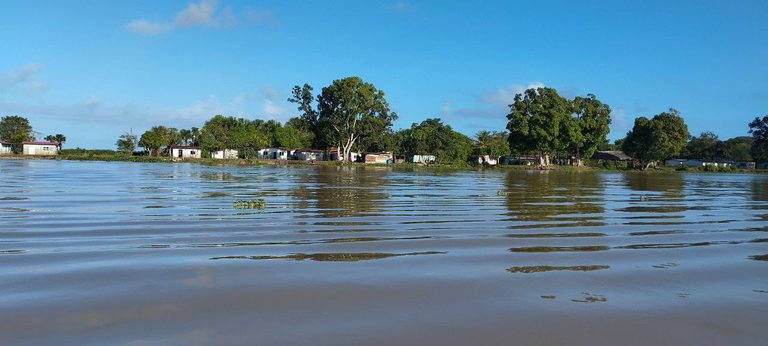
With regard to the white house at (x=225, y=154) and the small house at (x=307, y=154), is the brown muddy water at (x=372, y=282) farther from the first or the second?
the small house at (x=307, y=154)

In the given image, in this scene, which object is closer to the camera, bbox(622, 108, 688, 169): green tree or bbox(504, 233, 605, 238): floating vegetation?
bbox(504, 233, 605, 238): floating vegetation

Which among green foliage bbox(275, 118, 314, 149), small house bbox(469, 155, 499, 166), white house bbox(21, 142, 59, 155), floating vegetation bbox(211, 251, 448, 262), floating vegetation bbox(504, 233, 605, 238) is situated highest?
green foliage bbox(275, 118, 314, 149)

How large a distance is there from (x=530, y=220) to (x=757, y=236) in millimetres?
4043

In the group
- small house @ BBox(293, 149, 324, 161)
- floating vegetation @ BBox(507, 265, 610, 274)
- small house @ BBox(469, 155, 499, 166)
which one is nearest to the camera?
floating vegetation @ BBox(507, 265, 610, 274)

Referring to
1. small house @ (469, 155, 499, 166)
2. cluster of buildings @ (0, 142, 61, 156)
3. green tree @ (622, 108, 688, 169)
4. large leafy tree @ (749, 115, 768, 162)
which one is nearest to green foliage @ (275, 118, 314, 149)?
small house @ (469, 155, 499, 166)

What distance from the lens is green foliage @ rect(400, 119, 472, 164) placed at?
318ft

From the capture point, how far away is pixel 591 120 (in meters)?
80.6

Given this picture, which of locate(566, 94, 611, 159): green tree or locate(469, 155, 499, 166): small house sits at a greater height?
locate(566, 94, 611, 159): green tree

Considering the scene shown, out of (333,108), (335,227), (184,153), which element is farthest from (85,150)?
(335,227)

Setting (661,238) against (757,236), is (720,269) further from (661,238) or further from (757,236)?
(757,236)

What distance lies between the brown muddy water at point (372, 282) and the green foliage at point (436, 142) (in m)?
86.5

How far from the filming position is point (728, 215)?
531 inches

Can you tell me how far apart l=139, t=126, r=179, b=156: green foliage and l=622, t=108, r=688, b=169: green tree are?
8239 centimetres

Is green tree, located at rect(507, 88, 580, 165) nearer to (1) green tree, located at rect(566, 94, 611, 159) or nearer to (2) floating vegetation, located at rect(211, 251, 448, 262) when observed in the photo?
(1) green tree, located at rect(566, 94, 611, 159)
